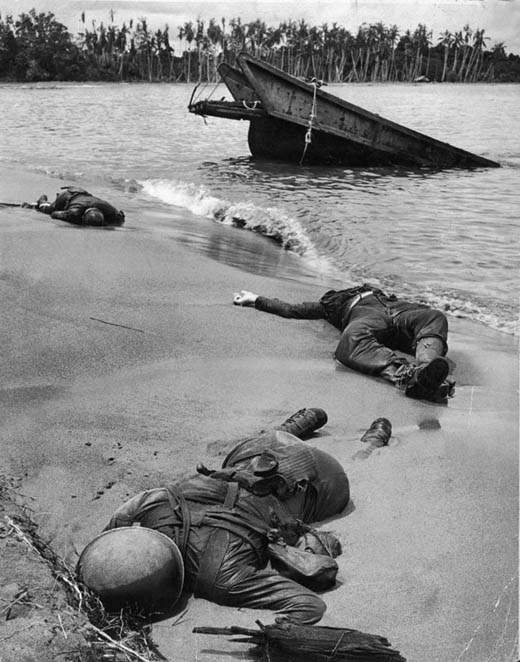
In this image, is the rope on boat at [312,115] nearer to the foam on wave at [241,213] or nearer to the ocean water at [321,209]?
the ocean water at [321,209]

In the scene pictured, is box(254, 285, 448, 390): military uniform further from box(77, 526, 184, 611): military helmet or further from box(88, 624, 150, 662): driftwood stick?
box(88, 624, 150, 662): driftwood stick

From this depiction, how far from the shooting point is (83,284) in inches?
271

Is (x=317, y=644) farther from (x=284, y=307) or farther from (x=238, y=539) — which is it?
(x=284, y=307)

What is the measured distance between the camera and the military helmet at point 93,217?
9578 mm

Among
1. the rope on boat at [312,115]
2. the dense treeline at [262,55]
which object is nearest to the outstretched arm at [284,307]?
the rope on boat at [312,115]

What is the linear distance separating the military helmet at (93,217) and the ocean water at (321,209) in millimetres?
704

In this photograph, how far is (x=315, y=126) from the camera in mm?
18609

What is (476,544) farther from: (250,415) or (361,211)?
(361,211)

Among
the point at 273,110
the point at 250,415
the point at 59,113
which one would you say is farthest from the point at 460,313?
the point at 59,113

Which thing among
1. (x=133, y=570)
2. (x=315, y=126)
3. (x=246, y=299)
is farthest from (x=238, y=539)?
(x=315, y=126)

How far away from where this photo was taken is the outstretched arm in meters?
6.62

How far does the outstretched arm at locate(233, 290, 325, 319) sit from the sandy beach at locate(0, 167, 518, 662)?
0.14 metres

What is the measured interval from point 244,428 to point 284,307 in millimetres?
2460

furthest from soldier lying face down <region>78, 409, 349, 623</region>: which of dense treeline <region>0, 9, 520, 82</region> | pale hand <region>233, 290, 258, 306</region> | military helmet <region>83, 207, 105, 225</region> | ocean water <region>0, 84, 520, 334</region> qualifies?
dense treeline <region>0, 9, 520, 82</region>
